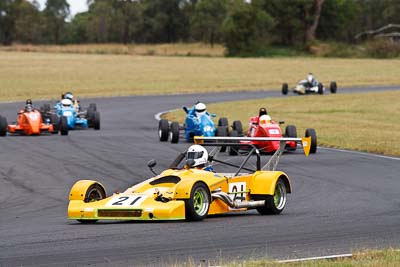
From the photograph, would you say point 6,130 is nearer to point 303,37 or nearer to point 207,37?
point 303,37

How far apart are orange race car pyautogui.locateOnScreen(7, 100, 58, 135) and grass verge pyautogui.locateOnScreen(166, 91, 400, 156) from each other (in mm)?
7877

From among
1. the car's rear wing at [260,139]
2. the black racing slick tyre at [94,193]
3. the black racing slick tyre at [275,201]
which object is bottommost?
the black racing slick tyre at [275,201]

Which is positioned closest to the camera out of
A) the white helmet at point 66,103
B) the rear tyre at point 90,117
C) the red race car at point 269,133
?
the red race car at point 269,133

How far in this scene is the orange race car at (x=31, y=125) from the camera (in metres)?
30.9

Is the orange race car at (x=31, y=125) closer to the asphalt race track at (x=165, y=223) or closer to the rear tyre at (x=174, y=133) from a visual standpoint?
the asphalt race track at (x=165, y=223)

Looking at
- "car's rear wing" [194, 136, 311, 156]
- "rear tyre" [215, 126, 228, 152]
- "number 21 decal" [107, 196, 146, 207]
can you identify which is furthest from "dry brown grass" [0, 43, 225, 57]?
"number 21 decal" [107, 196, 146, 207]

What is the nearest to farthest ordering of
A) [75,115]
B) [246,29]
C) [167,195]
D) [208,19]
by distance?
1. [167,195]
2. [75,115]
3. [246,29]
4. [208,19]

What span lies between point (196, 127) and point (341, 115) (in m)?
14.1

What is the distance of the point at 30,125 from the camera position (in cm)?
3084

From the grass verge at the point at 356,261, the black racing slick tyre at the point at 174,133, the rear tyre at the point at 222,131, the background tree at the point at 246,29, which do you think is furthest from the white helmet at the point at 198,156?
the background tree at the point at 246,29

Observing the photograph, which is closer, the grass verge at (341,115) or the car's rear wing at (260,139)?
the car's rear wing at (260,139)

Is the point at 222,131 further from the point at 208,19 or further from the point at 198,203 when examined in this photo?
the point at 208,19

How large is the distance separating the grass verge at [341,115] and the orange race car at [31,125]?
788cm

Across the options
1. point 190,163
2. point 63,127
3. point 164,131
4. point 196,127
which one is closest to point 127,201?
point 190,163
